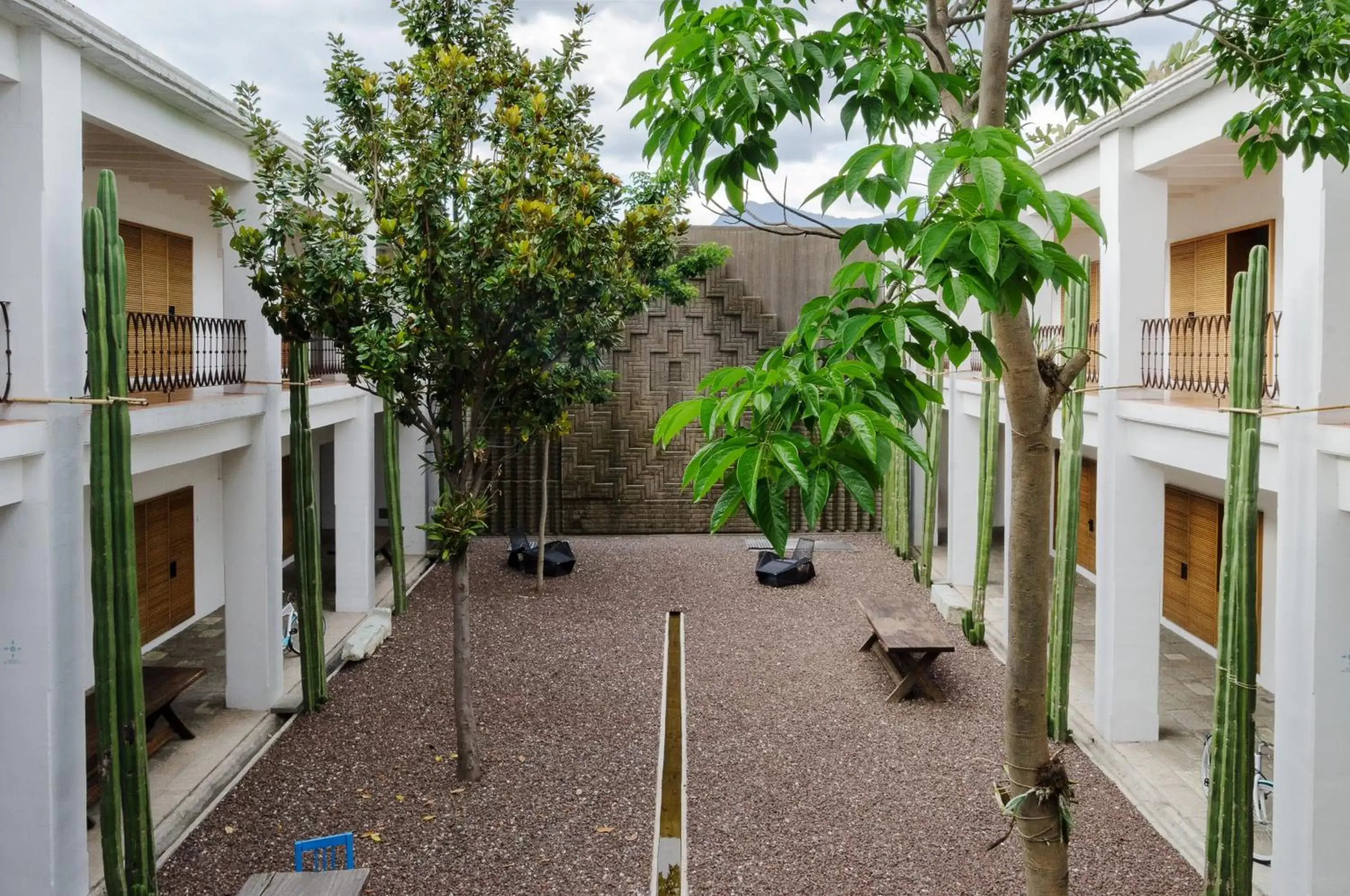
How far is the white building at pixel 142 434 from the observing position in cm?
607

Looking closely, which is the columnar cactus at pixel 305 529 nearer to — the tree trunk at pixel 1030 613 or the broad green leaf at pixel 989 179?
the tree trunk at pixel 1030 613

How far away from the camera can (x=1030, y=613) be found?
3398 mm

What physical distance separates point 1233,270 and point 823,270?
32.0ft

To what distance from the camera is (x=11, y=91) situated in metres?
6.24

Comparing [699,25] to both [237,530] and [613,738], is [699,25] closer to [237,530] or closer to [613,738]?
[613,738]

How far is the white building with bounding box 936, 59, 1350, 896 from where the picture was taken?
6152 mm

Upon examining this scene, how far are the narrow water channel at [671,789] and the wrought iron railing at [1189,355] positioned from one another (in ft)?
16.6

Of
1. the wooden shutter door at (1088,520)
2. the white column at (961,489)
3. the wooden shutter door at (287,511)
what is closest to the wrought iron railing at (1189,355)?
the white column at (961,489)

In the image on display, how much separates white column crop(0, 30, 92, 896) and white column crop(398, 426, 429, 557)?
10736 millimetres

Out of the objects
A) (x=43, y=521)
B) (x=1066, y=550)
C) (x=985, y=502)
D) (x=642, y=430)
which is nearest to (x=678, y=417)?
(x=43, y=521)

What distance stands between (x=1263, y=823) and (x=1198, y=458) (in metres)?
2.59

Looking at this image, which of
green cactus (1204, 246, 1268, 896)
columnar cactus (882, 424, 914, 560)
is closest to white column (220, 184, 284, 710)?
green cactus (1204, 246, 1268, 896)

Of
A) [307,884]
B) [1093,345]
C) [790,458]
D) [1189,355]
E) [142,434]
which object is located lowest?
[307,884]

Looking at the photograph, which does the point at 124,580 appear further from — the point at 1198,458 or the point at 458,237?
the point at 1198,458
